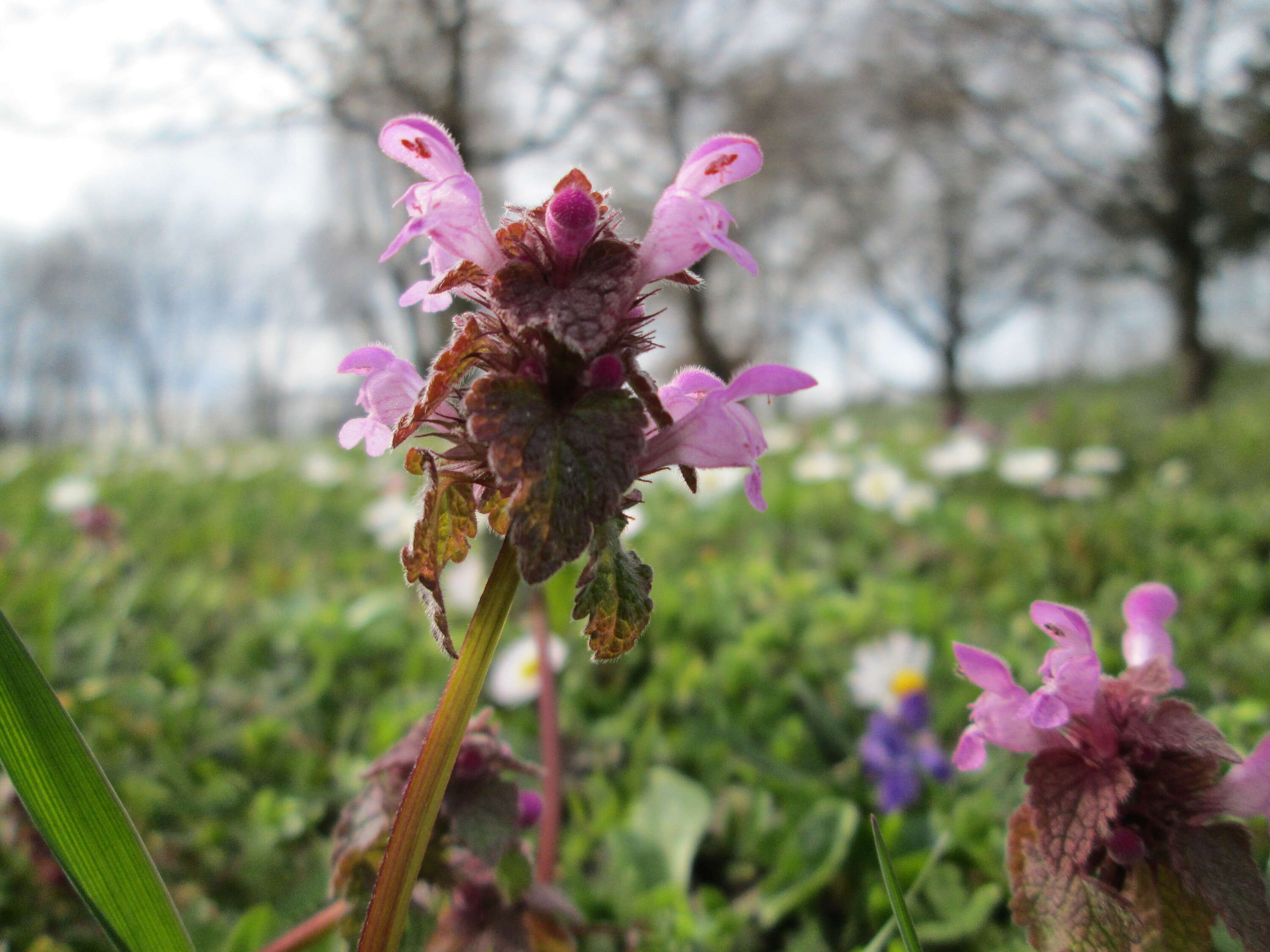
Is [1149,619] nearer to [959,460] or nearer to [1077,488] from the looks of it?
[1077,488]

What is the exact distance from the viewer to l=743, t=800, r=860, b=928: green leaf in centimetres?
109

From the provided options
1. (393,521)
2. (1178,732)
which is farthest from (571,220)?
(393,521)

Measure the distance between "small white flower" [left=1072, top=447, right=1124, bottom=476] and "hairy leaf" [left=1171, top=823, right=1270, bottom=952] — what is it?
3.06m

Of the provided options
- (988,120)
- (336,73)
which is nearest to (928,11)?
(988,120)

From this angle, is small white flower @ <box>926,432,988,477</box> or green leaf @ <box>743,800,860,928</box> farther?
small white flower @ <box>926,432,988,477</box>

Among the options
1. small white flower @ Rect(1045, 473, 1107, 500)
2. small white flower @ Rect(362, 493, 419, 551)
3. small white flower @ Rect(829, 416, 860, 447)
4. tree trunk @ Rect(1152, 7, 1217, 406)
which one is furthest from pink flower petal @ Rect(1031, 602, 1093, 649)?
tree trunk @ Rect(1152, 7, 1217, 406)

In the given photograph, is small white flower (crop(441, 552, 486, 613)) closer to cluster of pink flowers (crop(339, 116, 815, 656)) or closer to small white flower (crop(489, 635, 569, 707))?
small white flower (crop(489, 635, 569, 707))

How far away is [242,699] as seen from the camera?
180cm

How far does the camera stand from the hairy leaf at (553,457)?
19.5 inches

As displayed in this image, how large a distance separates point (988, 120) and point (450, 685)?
42.4 feet

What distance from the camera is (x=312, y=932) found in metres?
0.81

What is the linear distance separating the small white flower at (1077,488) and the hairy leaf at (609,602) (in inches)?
124

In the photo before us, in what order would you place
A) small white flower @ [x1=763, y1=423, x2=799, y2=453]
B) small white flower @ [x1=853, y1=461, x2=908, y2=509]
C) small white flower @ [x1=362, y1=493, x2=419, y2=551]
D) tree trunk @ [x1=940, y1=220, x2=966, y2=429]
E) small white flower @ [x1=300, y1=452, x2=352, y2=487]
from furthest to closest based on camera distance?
tree trunk @ [x1=940, y1=220, x2=966, y2=429] < small white flower @ [x1=763, y1=423, x2=799, y2=453] < small white flower @ [x1=300, y1=452, x2=352, y2=487] < small white flower @ [x1=853, y1=461, x2=908, y2=509] < small white flower @ [x1=362, y1=493, x2=419, y2=551]

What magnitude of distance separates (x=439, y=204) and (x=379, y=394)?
0.57 ft
